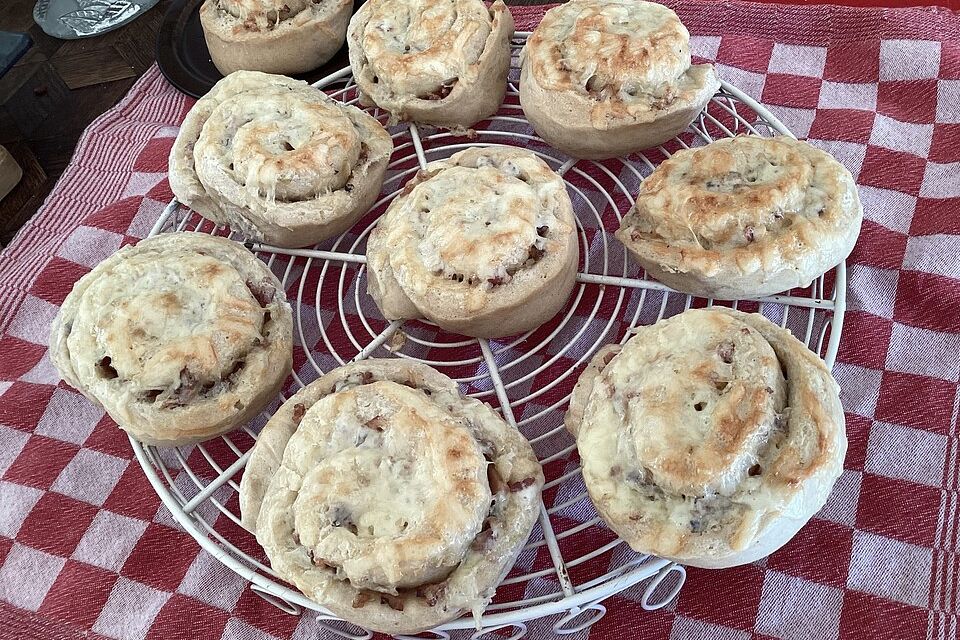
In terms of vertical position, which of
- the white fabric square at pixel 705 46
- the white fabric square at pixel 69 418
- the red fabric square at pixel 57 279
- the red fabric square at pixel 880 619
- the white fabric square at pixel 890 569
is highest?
→ the red fabric square at pixel 57 279

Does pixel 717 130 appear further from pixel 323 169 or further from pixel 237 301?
pixel 237 301

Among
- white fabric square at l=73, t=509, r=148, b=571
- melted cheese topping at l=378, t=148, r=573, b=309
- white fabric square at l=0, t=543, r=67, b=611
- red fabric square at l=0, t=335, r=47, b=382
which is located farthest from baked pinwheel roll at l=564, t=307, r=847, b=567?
red fabric square at l=0, t=335, r=47, b=382

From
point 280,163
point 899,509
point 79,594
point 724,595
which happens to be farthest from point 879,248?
point 79,594

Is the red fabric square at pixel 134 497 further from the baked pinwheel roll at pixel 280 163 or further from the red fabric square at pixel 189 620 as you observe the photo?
the baked pinwheel roll at pixel 280 163

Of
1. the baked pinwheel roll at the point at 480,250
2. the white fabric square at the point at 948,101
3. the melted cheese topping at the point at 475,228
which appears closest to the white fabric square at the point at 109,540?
the baked pinwheel roll at the point at 480,250

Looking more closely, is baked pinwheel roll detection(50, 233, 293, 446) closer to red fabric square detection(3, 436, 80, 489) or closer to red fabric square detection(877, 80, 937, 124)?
red fabric square detection(3, 436, 80, 489)

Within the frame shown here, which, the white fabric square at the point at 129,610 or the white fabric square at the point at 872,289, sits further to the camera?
the white fabric square at the point at 872,289

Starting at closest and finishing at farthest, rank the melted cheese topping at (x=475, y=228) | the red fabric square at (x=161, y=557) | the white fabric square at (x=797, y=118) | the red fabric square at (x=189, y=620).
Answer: the melted cheese topping at (x=475, y=228) < the red fabric square at (x=189, y=620) < the red fabric square at (x=161, y=557) < the white fabric square at (x=797, y=118)

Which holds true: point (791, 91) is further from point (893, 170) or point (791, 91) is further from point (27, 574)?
point (27, 574)
